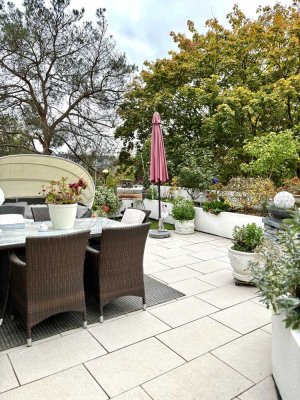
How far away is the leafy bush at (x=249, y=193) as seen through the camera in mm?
5645

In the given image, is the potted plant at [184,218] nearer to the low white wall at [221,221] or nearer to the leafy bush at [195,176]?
the low white wall at [221,221]

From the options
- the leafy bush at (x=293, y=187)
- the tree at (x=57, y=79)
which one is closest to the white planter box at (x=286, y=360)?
the leafy bush at (x=293, y=187)

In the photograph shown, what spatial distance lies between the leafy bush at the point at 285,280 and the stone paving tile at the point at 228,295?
1.31 metres

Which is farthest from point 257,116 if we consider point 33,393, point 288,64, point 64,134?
point 33,393

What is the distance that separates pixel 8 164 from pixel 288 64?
831 centimetres

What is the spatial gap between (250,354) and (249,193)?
4.05 meters

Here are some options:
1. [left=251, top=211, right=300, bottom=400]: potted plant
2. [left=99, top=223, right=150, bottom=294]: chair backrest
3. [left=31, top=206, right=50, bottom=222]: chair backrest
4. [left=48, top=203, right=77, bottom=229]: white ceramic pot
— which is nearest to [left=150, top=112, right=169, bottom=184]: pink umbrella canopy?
[left=31, top=206, right=50, bottom=222]: chair backrest

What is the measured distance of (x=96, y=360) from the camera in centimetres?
213

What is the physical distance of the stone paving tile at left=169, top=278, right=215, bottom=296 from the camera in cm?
341

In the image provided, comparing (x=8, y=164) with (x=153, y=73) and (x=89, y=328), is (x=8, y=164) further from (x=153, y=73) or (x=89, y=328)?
(x=153, y=73)

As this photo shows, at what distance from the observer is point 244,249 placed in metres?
3.48

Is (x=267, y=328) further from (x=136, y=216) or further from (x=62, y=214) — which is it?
(x=62, y=214)

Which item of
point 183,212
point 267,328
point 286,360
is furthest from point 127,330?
point 183,212

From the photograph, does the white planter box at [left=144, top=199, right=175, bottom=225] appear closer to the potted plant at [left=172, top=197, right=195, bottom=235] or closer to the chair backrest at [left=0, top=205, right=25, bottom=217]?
the potted plant at [left=172, top=197, right=195, bottom=235]
